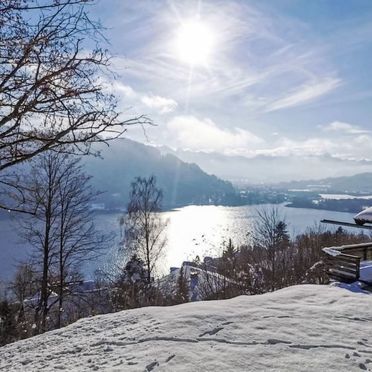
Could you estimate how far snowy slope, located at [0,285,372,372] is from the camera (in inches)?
142

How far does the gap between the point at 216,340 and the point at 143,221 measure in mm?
18929

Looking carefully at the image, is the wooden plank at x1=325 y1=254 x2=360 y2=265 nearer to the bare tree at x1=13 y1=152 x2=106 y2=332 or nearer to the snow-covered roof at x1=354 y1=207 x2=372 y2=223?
the snow-covered roof at x1=354 y1=207 x2=372 y2=223

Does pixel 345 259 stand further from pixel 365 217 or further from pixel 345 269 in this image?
pixel 365 217

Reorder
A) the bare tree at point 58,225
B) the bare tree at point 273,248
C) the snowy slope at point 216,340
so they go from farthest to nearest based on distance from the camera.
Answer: the bare tree at point 273,248
the bare tree at point 58,225
the snowy slope at point 216,340

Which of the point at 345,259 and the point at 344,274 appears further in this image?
the point at 345,259

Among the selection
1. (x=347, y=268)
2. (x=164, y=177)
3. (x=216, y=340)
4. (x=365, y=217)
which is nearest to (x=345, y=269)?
(x=347, y=268)

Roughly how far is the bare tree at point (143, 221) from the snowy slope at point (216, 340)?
1680 centimetres

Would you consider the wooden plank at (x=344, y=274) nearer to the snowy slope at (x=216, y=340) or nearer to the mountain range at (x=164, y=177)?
the snowy slope at (x=216, y=340)

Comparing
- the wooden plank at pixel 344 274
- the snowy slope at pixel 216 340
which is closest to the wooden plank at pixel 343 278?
the wooden plank at pixel 344 274

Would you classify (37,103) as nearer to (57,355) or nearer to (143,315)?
(57,355)

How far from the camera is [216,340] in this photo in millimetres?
4129

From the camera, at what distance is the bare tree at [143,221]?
2275 cm

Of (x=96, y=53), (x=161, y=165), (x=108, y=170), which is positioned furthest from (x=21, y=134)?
(x=161, y=165)

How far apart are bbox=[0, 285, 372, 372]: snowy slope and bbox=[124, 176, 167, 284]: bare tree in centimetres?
1680
